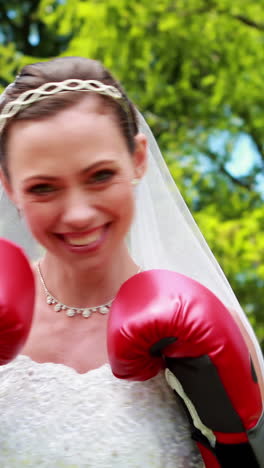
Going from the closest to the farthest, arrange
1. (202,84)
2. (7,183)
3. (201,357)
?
(201,357)
(7,183)
(202,84)

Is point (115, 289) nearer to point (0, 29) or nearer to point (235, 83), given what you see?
point (235, 83)

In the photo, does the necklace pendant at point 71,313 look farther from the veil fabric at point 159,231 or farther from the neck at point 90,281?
the veil fabric at point 159,231

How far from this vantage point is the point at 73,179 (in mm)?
1019

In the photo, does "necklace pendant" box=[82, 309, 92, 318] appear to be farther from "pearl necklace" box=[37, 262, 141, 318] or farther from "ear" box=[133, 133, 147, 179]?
"ear" box=[133, 133, 147, 179]

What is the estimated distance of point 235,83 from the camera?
13.2 ft

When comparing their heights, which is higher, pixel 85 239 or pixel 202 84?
pixel 85 239

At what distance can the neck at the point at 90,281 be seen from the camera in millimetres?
1194

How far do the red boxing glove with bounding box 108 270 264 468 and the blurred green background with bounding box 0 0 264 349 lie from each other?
2.53 metres

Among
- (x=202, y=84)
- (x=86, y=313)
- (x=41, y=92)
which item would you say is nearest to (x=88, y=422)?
(x=86, y=313)

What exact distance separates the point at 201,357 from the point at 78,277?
1.03ft

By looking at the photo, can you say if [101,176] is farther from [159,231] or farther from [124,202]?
[159,231]

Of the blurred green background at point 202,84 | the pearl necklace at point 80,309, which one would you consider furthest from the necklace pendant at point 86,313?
the blurred green background at point 202,84

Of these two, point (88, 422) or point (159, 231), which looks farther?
point (159, 231)

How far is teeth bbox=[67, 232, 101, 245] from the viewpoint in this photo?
3.47ft
